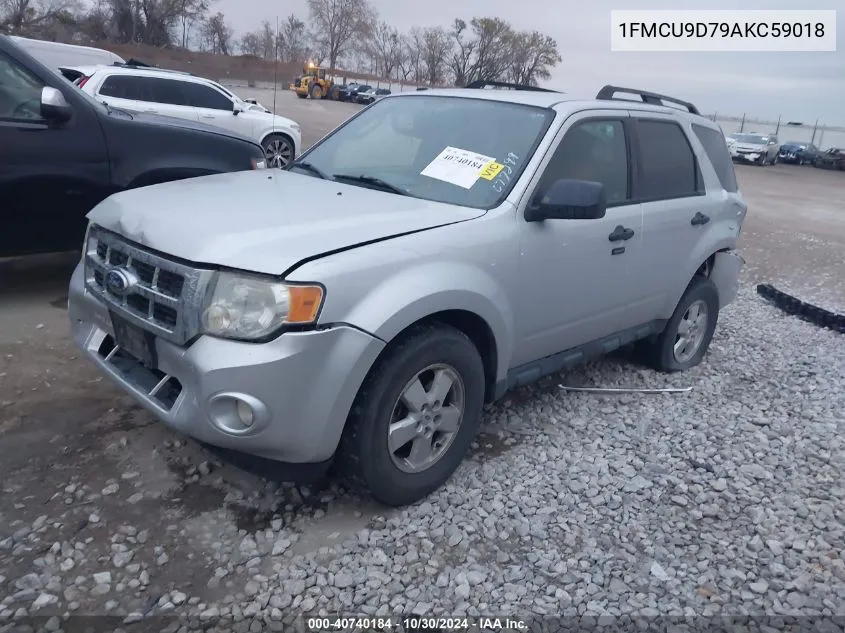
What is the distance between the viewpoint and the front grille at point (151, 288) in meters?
2.69

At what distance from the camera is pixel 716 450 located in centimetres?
405

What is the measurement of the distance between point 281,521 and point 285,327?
0.93 m

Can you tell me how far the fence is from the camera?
44875mm

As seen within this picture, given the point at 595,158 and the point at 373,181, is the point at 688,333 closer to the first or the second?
the point at 595,158

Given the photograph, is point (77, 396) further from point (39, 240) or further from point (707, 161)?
point (707, 161)

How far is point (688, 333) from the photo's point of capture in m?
5.18

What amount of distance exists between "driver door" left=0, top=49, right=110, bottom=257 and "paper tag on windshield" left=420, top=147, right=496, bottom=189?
2.74 meters

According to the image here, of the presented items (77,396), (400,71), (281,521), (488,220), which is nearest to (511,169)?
(488,220)

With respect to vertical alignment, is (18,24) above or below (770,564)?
above

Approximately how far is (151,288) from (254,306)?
507 mm

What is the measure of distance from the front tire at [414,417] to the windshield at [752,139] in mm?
34217

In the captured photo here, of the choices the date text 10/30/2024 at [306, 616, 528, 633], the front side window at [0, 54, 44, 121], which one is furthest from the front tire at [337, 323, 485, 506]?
the front side window at [0, 54, 44, 121]

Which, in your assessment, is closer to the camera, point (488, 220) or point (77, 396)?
point (488, 220)

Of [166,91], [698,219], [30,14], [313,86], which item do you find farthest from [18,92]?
[30,14]
